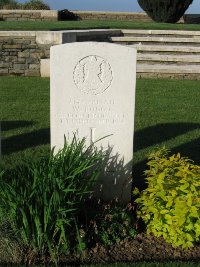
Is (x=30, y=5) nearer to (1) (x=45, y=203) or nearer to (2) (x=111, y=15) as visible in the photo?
(2) (x=111, y=15)

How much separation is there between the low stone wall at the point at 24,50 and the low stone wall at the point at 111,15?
476 inches

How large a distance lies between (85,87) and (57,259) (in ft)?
4.55

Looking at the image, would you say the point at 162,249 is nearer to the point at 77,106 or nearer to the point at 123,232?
the point at 123,232

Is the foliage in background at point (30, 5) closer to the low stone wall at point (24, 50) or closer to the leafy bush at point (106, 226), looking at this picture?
the low stone wall at point (24, 50)

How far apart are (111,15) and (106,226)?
68.2 ft

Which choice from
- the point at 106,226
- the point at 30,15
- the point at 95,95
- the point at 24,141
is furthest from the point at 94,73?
the point at 30,15

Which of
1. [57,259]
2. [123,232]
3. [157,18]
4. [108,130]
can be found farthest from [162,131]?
[157,18]

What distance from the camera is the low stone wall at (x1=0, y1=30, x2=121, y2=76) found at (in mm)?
11594

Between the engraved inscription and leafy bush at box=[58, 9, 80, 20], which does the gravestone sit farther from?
leafy bush at box=[58, 9, 80, 20]

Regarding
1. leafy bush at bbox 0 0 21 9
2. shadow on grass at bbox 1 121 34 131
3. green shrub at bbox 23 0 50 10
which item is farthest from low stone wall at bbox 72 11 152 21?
shadow on grass at bbox 1 121 34 131

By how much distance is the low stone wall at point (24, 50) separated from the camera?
456 inches

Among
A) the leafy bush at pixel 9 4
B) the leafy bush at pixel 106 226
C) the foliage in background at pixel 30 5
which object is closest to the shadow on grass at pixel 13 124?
the leafy bush at pixel 106 226

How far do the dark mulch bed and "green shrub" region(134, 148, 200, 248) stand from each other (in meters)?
0.07

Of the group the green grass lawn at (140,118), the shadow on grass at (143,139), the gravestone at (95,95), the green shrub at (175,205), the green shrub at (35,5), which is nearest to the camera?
the green shrub at (175,205)
